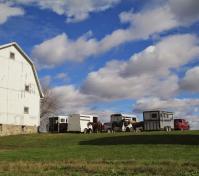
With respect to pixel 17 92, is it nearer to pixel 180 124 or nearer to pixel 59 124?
pixel 59 124

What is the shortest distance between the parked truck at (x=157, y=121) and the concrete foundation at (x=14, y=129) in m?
15.9

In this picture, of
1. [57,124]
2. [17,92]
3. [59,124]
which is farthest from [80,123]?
[17,92]

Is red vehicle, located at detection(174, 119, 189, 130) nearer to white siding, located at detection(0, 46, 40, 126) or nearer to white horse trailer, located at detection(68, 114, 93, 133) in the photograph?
white horse trailer, located at detection(68, 114, 93, 133)

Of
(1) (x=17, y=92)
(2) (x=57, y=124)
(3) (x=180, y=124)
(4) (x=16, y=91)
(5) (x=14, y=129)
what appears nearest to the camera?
(5) (x=14, y=129)

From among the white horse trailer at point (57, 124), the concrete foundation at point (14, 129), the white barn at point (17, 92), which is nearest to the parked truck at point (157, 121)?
the white horse trailer at point (57, 124)

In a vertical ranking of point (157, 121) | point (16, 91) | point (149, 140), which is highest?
point (16, 91)

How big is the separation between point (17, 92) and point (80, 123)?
1002cm

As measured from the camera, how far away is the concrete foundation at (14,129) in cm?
5362

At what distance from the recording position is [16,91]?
56.4m

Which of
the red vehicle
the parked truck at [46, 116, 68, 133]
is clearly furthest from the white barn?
the red vehicle

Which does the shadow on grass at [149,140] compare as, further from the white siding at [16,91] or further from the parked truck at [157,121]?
the parked truck at [157,121]

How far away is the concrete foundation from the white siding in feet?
1.59

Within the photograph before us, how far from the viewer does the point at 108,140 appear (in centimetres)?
3769

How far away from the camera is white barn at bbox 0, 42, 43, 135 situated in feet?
178
